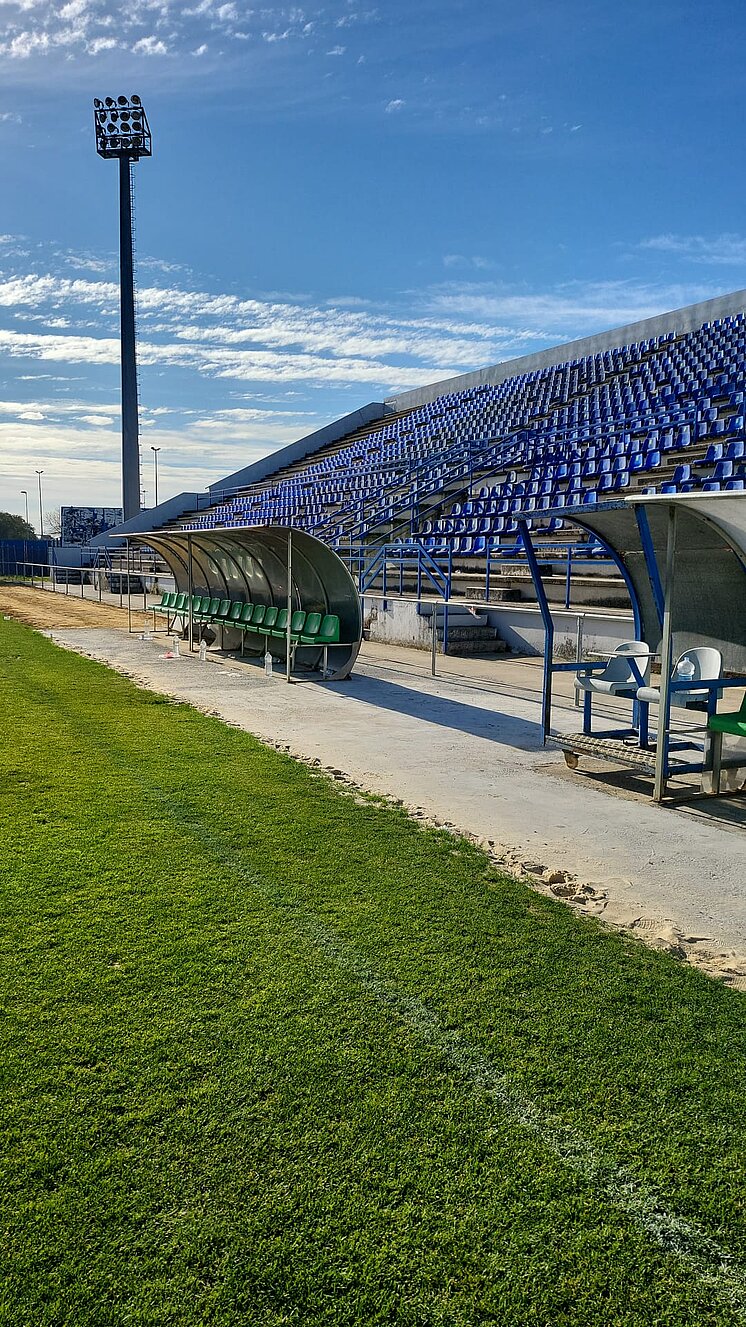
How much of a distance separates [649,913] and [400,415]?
38632 millimetres

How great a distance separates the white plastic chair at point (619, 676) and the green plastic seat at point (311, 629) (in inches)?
197

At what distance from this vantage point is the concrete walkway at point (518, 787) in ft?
15.3

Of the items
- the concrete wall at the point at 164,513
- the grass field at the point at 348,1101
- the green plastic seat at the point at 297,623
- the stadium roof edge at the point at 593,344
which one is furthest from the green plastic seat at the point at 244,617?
the concrete wall at the point at 164,513

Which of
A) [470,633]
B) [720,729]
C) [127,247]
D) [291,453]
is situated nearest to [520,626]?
[470,633]

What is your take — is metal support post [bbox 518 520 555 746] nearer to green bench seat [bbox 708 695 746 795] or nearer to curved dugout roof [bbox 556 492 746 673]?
curved dugout roof [bbox 556 492 746 673]

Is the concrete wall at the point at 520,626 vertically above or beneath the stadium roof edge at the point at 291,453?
beneath

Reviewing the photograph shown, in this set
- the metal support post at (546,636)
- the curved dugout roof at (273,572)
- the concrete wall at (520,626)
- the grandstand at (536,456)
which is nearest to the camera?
the metal support post at (546,636)

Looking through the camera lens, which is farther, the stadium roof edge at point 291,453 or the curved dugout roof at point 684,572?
the stadium roof edge at point 291,453

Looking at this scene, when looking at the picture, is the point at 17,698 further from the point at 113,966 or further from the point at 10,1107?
the point at 10,1107

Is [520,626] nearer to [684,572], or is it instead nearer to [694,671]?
[684,572]

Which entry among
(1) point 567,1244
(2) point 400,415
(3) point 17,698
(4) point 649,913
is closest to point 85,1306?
(1) point 567,1244

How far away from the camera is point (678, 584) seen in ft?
27.2

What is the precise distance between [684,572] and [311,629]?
21.2 ft

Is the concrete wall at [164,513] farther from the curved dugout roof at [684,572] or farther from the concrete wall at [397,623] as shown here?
the curved dugout roof at [684,572]
